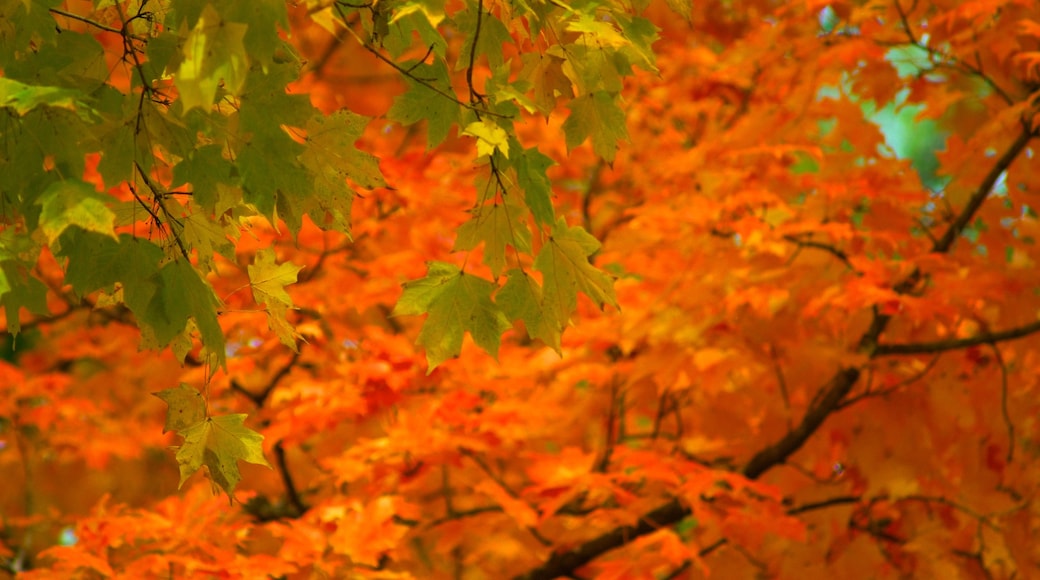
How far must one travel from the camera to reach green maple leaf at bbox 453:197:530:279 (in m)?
1.81

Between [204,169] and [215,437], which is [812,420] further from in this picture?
[204,169]

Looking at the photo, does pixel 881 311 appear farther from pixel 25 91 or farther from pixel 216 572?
pixel 25 91

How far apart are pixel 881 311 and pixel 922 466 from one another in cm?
72

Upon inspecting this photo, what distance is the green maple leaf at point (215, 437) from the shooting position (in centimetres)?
178

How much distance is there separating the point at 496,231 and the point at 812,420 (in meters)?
2.07

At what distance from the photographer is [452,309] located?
179 cm

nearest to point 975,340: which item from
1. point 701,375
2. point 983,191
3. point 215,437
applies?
point 983,191

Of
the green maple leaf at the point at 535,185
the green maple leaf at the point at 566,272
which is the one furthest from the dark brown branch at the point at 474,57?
the green maple leaf at the point at 566,272

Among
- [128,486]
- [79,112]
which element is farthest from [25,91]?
[128,486]

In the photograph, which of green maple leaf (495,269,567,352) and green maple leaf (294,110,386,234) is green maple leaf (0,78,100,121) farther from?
green maple leaf (495,269,567,352)

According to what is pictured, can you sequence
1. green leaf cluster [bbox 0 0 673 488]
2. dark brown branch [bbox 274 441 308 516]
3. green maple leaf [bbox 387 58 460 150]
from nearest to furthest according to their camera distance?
green leaf cluster [bbox 0 0 673 488], green maple leaf [bbox 387 58 460 150], dark brown branch [bbox 274 441 308 516]

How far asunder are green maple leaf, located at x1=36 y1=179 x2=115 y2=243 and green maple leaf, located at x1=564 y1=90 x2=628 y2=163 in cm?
79

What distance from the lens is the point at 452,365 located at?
3.62 meters

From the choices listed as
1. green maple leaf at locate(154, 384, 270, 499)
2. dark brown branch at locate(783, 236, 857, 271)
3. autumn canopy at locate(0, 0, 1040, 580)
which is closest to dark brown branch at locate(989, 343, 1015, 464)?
autumn canopy at locate(0, 0, 1040, 580)
